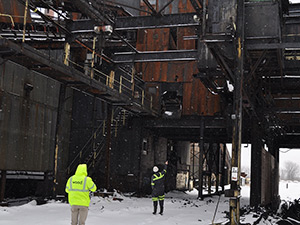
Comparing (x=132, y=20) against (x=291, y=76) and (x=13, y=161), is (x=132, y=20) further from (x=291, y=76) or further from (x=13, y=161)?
(x=13, y=161)

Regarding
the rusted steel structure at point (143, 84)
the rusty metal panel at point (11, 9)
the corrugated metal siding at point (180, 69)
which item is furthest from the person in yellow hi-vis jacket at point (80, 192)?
the corrugated metal siding at point (180, 69)

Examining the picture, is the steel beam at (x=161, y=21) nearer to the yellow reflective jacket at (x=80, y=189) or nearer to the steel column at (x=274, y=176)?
the yellow reflective jacket at (x=80, y=189)

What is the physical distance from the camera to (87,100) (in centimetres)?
2644

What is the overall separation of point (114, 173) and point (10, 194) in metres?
7.13

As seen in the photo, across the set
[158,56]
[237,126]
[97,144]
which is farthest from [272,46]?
[97,144]

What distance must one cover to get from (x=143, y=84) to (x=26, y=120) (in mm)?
9200

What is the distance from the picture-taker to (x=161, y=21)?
54.1ft

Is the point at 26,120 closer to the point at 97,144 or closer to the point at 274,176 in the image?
the point at 97,144

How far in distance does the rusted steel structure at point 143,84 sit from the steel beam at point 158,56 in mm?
52

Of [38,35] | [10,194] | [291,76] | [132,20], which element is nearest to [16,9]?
[38,35]

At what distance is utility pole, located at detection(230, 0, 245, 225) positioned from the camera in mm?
12156

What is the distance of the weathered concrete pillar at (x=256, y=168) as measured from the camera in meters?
20.6

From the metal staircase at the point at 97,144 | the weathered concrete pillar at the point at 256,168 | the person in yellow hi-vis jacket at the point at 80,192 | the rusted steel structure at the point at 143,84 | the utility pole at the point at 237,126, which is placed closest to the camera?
the person in yellow hi-vis jacket at the point at 80,192

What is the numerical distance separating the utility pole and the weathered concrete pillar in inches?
344
